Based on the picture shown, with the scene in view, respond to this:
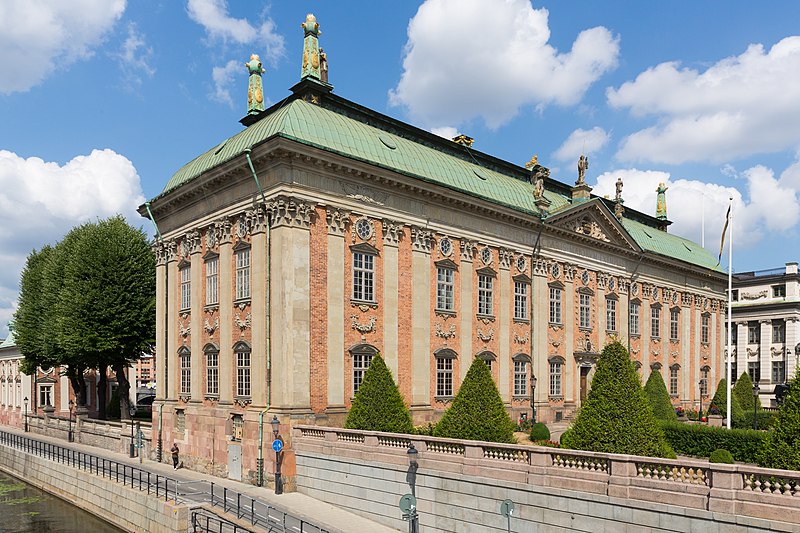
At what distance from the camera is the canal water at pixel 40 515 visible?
29047 millimetres

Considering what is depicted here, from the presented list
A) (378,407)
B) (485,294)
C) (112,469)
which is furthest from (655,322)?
(112,469)

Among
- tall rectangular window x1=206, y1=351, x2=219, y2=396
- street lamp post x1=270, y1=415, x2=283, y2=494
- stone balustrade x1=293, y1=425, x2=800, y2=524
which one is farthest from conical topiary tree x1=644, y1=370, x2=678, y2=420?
tall rectangular window x1=206, y1=351, x2=219, y2=396

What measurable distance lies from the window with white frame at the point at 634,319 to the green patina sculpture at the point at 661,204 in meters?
15.1

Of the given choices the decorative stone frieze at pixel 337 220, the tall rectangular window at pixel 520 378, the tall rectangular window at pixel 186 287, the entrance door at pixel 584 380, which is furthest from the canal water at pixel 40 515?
the entrance door at pixel 584 380

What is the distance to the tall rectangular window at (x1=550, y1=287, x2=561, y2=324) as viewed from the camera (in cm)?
4356

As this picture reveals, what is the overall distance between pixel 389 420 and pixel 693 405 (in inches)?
1644

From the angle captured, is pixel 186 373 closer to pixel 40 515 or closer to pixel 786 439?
pixel 40 515

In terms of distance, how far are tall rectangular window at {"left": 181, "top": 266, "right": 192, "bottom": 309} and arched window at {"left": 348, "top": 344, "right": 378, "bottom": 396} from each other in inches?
438

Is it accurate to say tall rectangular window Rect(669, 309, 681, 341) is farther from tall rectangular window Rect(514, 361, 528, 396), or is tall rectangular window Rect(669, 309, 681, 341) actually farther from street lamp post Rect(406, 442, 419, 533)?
street lamp post Rect(406, 442, 419, 533)

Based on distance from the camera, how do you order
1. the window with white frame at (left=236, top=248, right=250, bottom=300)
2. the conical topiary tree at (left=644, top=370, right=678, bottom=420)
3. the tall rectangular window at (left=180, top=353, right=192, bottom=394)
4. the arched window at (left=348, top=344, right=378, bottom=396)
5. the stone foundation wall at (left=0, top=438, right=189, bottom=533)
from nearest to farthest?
the stone foundation wall at (left=0, top=438, right=189, bottom=533)
the arched window at (left=348, top=344, right=378, bottom=396)
the window with white frame at (left=236, top=248, right=250, bottom=300)
the tall rectangular window at (left=180, top=353, right=192, bottom=394)
the conical topiary tree at (left=644, top=370, right=678, bottom=420)

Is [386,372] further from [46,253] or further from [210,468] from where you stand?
[46,253]

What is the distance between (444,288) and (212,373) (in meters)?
12.9

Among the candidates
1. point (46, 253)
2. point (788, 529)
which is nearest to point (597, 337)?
point (788, 529)

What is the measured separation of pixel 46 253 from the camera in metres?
61.8
